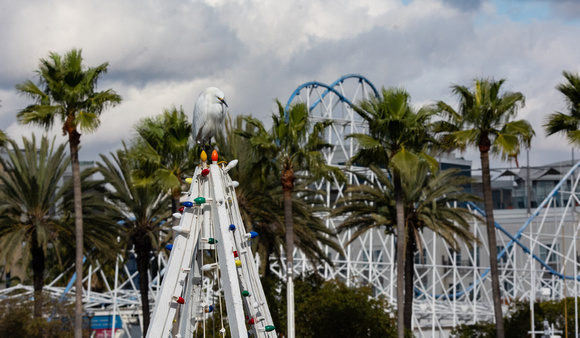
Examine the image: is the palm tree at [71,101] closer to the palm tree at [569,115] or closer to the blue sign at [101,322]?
the palm tree at [569,115]

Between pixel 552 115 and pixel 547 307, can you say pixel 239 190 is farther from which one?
pixel 547 307

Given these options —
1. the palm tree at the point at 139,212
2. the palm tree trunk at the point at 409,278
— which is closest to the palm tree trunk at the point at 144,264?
the palm tree at the point at 139,212

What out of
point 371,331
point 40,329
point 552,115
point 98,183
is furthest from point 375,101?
point 40,329

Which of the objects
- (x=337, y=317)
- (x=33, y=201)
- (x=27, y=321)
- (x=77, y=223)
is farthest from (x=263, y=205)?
(x=27, y=321)

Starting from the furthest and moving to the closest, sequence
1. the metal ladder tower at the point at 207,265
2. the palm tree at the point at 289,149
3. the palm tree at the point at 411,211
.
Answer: the palm tree at the point at 411,211 < the palm tree at the point at 289,149 < the metal ladder tower at the point at 207,265

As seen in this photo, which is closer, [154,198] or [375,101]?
[375,101]

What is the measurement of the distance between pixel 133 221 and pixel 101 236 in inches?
64.3

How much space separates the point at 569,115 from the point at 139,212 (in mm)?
13739

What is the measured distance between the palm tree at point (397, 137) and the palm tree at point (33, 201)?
1016cm

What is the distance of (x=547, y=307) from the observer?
118ft

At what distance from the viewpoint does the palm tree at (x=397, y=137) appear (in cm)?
2292

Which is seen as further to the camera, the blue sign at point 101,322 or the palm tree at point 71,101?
the blue sign at point 101,322

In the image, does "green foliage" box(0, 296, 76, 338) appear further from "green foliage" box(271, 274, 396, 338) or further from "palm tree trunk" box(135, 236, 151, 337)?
"green foliage" box(271, 274, 396, 338)

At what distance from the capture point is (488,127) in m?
23.3
